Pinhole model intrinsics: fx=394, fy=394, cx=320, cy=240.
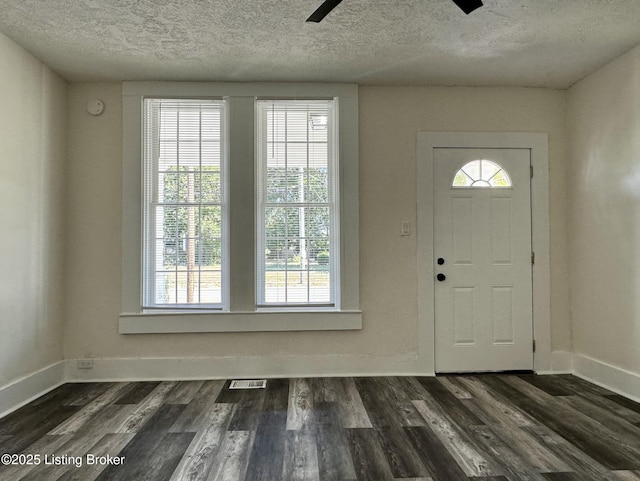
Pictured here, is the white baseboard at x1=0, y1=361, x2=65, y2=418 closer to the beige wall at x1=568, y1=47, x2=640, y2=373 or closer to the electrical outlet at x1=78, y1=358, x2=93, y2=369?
the electrical outlet at x1=78, y1=358, x2=93, y2=369

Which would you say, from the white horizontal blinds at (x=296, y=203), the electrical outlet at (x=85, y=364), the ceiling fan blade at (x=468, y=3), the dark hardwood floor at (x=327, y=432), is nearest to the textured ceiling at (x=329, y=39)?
the white horizontal blinds at (x=296, y=203)

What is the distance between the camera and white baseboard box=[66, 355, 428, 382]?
136 inches

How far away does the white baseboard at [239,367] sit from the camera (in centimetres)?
346

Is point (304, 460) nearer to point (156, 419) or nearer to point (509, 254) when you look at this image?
point (156, 419)

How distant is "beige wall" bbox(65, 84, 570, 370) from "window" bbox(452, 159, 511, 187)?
347 millimetres

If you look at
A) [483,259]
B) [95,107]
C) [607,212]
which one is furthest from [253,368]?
[607,212]

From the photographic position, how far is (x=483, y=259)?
3629 mm

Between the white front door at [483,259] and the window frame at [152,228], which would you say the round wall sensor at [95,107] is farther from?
the white front door at [483,259]

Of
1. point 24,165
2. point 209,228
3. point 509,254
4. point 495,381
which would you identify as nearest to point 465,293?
point 509,254

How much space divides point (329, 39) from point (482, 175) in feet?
6.12

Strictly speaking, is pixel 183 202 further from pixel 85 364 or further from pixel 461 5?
pixel 461 5

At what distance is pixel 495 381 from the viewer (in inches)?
134

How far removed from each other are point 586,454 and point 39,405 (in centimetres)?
361

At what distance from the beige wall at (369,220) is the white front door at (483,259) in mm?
258
